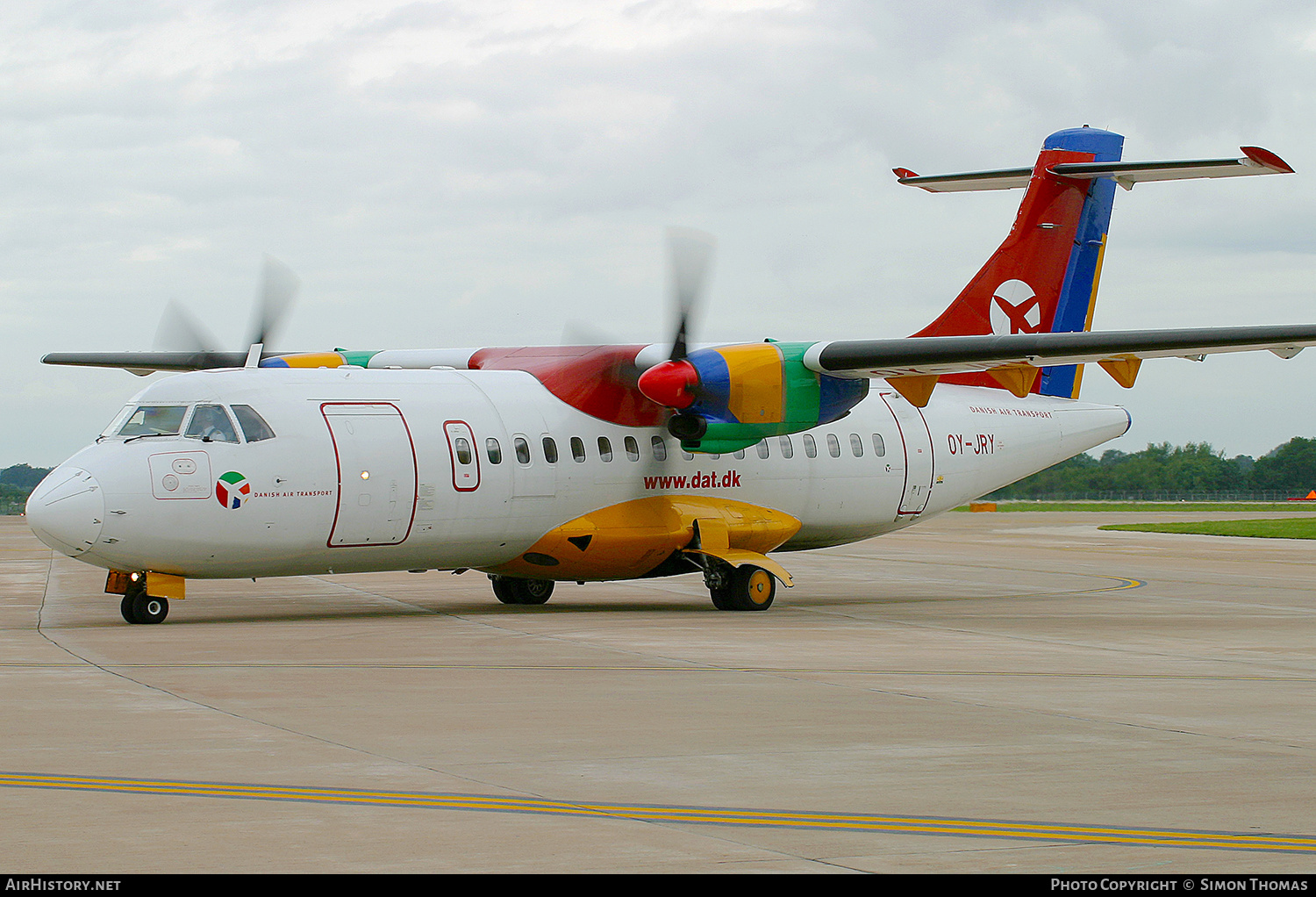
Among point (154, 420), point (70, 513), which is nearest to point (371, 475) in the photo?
point (154, 420)

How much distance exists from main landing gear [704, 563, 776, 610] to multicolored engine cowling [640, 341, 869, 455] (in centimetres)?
157

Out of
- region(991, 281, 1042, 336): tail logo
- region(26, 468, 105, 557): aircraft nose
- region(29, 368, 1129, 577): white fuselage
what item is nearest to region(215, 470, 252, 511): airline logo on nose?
region(29, 368, 1129, 577): white fuselage

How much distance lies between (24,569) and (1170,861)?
87.6ft

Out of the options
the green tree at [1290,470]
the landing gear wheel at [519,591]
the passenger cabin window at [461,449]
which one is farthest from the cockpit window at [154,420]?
the green tree at [1290,470]

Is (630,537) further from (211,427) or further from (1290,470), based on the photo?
(1290,470)

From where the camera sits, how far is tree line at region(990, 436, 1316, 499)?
372 feet

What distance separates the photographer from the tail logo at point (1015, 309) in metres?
23.4

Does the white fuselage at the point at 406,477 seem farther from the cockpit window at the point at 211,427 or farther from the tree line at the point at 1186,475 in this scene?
the tree line at the point at 1186,475

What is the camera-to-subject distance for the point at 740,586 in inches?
786

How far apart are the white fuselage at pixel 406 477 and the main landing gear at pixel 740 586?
3.89 ft

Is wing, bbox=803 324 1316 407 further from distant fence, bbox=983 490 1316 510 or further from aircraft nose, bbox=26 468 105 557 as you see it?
distant fence, bbox=983 490 1316 510

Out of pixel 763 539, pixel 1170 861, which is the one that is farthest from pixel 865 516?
pixel 1170 861

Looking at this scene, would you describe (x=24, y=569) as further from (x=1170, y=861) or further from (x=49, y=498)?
(x=1170, y=861)

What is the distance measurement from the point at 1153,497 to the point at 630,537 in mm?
96540
